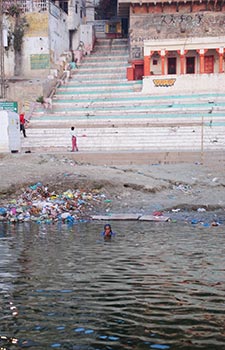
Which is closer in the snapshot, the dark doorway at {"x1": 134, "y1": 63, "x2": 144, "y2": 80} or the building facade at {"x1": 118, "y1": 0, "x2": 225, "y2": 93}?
the building facade at {"x1": 118, "y1": 0, "x2": 225, "y2": 93}

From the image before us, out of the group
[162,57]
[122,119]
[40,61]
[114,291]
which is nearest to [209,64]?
[162,57]

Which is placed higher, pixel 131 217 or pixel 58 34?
pixel 58 34

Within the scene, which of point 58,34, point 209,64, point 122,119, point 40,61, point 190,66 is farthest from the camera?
point 58,34

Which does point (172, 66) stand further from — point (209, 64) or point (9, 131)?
point (9, 131)

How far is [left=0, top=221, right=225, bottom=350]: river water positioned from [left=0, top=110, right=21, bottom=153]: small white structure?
40.5 feet

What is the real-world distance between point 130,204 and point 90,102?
19.2 meters

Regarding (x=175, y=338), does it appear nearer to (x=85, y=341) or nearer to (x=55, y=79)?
(x=85, y=341)

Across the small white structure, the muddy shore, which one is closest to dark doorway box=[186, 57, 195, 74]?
the small white structure

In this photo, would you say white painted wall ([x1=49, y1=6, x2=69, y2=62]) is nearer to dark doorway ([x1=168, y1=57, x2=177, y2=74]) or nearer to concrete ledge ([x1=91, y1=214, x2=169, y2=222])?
dark doorway ([x1=168, y1=57, x2=177, y2=74])

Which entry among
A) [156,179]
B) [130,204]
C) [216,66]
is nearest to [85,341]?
[130,204]

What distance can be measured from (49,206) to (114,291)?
25.1 feet

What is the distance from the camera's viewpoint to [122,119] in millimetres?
28266

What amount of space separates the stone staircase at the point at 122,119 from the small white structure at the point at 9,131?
1.97 m

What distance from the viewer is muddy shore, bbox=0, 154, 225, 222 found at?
543 inches
